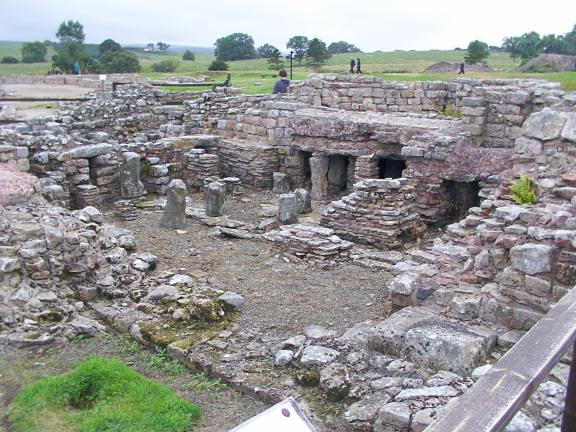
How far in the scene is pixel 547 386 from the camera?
4.80 m

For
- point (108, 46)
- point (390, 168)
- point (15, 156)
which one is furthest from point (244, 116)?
point (108, 46)

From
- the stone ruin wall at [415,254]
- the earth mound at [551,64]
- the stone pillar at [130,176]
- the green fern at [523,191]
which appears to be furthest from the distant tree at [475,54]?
the green fern at [523,191]

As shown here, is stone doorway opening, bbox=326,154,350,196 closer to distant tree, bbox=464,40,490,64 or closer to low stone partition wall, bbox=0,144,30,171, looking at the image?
low stone partition wall, bbox=0,144,30,171

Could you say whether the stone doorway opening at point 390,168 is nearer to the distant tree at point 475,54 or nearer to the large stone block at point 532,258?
the large stone block at point 532,258

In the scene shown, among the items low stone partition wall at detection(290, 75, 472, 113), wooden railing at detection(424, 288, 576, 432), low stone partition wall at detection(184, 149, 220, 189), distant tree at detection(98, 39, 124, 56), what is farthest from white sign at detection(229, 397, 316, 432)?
distant tree at detection(98, 39, 124, 56)

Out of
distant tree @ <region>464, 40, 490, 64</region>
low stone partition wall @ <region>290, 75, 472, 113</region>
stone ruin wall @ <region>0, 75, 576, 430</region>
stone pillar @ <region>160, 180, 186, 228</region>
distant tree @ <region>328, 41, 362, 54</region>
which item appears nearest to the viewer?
stone ruin wall @ <region>0, 75, 576, 430</region>

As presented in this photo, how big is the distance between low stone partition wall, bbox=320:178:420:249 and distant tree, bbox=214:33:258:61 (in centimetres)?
6718

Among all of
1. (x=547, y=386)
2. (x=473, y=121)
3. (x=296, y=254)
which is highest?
(x=473, y=121)

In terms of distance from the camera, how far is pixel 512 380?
2.11 m

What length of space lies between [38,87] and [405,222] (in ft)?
90.5

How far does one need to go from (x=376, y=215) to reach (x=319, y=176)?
4.58m

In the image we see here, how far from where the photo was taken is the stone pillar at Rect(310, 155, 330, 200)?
56.8ft

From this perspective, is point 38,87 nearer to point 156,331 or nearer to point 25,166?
point 25,166

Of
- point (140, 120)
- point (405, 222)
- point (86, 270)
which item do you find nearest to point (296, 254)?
point (405, 222)
